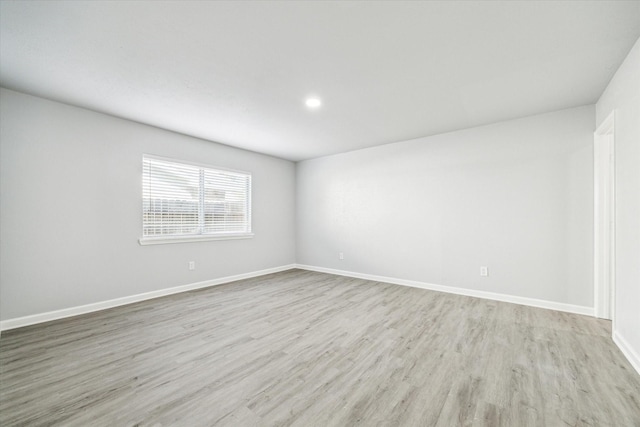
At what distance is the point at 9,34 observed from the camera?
76.9 inches

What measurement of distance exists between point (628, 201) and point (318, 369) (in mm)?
2860

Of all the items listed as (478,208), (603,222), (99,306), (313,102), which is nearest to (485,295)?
(478,208)

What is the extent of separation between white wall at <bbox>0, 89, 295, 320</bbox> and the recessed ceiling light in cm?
167

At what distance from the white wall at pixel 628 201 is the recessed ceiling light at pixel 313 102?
2.64m

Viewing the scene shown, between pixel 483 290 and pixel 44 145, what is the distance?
19.2 ft

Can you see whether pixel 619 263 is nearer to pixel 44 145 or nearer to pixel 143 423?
pixel 143 423

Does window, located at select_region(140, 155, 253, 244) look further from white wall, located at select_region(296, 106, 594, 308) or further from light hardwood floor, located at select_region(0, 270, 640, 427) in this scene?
white wall, located at select_region(296, 106, 594, 308)

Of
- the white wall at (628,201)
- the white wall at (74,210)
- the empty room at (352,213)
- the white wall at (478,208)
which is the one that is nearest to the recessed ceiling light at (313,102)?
the empty room at (352,213)

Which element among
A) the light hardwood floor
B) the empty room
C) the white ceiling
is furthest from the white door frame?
the white ceiling

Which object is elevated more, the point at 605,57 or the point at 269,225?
the point at 605,57

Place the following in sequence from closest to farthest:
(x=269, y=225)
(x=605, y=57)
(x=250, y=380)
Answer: (x=250, y=380), (x=605, y=57), (x=269, y=225)

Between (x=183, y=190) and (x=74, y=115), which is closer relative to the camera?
(x=74, y=115)

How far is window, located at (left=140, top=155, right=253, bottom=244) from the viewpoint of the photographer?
3916 mm

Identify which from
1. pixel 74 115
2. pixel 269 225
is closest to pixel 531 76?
pixel 269 225
